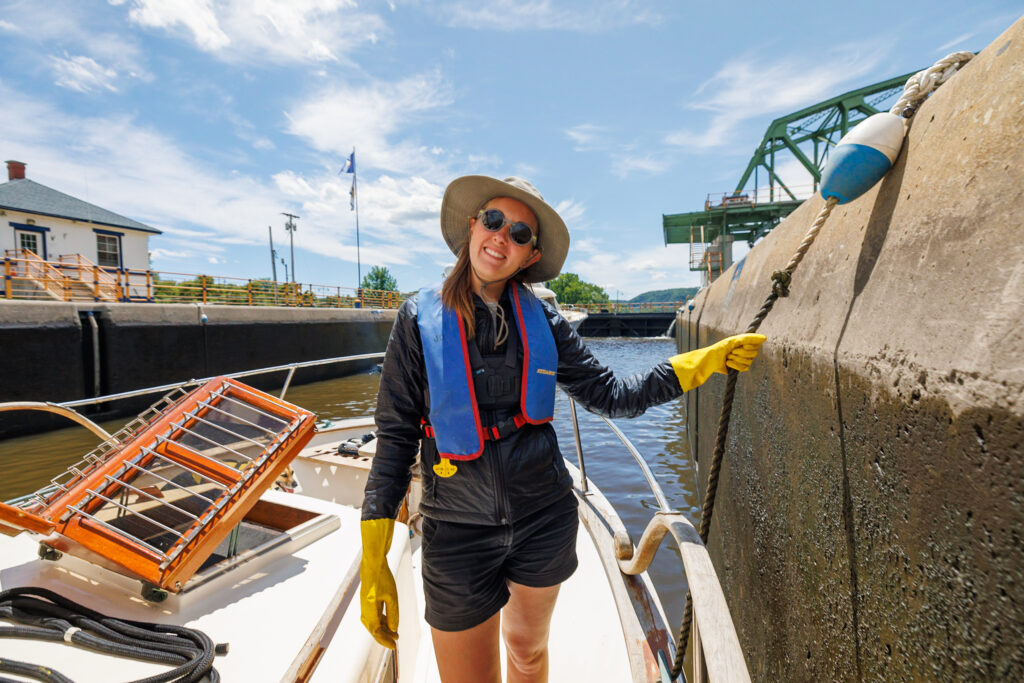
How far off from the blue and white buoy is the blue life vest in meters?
1.09

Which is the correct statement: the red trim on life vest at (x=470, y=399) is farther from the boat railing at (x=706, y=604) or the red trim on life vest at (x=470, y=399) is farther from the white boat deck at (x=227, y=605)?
the white boat deck at (x=227, y=605)

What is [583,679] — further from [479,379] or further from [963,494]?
[963,494]

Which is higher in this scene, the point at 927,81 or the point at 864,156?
the point at 927,81

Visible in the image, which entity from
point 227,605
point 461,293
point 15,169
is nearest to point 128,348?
point 227,605

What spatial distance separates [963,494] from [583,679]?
6.68ft

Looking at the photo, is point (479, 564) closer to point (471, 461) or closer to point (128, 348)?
point (471, 461)

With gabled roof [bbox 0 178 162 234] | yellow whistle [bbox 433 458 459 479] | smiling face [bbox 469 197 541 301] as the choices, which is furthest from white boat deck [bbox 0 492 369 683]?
gabled roof [bbox 0 178 162 234]

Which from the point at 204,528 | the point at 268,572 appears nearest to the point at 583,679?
the point at 268,572

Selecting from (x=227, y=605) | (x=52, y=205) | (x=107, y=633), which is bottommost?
(x=227, y=605)

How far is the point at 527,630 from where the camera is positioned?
1.73 m

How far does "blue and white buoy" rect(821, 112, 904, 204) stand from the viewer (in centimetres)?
Result: 151

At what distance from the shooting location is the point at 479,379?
1.66 meters

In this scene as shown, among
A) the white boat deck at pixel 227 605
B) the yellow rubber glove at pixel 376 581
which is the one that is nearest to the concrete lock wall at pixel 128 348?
the white boat deck at pixel 227 605

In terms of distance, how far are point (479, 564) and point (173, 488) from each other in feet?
6.17
